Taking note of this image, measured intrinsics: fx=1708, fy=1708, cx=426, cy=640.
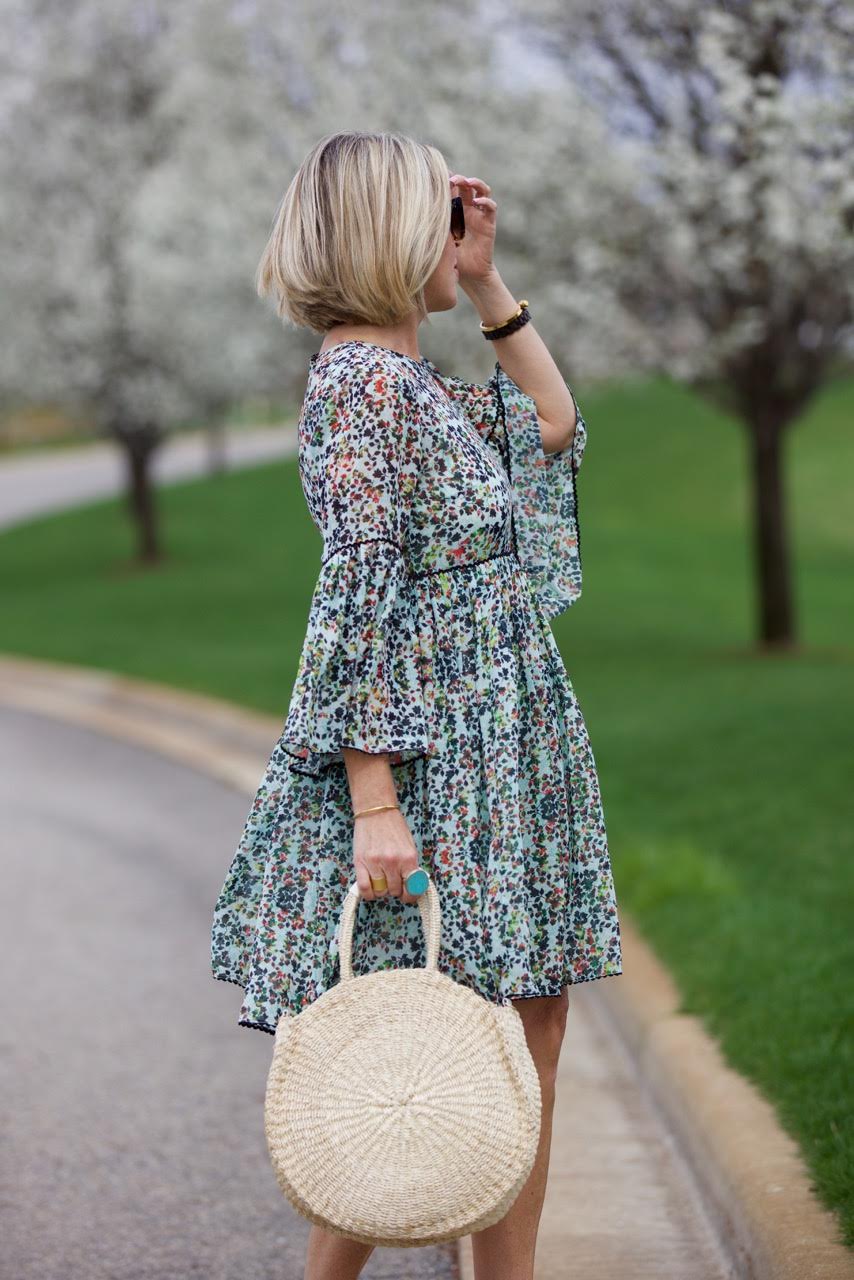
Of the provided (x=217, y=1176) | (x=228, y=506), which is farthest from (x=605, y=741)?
(x=228, y=506)

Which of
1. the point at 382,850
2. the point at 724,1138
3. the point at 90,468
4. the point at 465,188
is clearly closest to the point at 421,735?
the point at 382,850

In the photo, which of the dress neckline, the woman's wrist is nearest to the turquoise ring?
the dress neckline

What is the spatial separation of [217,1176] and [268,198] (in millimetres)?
16320

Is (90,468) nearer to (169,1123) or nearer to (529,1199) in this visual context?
(169,1123)

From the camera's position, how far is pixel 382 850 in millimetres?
2488

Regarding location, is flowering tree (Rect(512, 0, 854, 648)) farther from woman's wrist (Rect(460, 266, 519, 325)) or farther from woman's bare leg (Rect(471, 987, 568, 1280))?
woman's bare leg (Rect(471, 987, 568, 1280))

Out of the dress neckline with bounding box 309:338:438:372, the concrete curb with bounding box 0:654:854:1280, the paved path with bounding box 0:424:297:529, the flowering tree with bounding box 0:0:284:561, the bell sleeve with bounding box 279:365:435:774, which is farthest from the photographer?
the paved path with bounding box 0:424:297:529

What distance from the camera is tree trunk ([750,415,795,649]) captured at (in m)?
15.2

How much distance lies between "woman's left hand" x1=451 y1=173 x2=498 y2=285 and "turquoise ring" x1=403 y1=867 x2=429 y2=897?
0.97 meters

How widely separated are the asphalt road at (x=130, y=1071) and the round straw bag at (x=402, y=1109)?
4.22ft

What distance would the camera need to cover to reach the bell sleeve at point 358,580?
247 centimetres

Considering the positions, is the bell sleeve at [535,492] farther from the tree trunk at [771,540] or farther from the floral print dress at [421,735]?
the tree trunk at [771,540]

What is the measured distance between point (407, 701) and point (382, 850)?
0.74 ft

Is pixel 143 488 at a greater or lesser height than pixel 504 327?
greater
